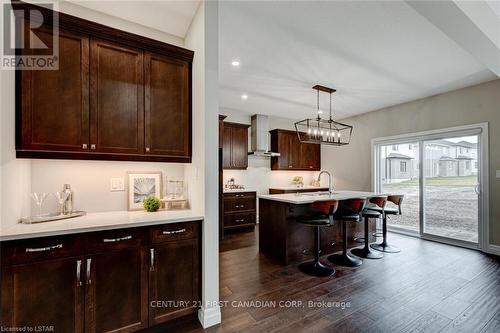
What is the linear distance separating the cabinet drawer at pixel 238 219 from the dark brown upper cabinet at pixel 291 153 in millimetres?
1680

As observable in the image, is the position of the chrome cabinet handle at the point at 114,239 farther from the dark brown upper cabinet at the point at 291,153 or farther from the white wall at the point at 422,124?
the white wall at the point at 422,124

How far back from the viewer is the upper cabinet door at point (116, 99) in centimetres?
198

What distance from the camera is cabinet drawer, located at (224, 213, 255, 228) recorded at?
16.2 feet

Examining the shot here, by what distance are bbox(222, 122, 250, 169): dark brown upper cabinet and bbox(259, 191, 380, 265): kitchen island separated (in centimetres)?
185

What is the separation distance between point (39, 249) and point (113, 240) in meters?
0.43

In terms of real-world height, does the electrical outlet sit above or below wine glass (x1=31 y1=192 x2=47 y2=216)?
above

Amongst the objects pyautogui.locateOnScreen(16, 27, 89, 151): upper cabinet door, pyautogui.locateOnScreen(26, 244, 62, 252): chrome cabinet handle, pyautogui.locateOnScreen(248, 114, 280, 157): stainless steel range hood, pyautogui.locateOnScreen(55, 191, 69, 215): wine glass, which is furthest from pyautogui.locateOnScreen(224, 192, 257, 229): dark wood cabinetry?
pyautogui.locateOnScreen(26, 244, 62, 252): chrome cabinet handle

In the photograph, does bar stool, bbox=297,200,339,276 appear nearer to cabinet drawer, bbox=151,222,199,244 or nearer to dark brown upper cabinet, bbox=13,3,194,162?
cabinet drawer, bbox=151,222,199,244

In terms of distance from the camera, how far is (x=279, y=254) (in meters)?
3.37

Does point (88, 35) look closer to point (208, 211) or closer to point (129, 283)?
point (208, 211)

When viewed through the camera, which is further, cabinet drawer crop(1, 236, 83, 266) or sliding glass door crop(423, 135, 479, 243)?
sliding glass door crop(423, 135, 479, 243)

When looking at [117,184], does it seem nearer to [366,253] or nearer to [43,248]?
[43,248]

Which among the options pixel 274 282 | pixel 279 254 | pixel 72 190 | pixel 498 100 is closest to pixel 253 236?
pixel 279 254

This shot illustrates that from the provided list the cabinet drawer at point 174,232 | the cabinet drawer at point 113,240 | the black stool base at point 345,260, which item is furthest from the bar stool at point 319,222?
the cabinet drawer at point 113,240
